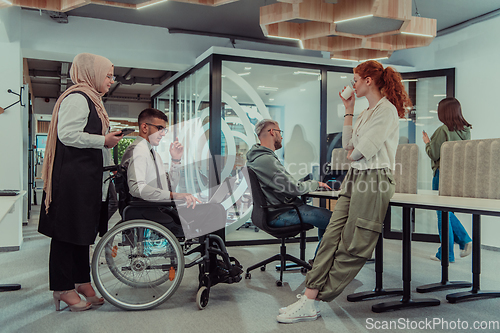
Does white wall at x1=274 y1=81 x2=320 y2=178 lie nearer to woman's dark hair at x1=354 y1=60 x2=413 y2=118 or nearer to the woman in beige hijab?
woman's dark hair at x1=354 y1=60 x2=413 y2=118

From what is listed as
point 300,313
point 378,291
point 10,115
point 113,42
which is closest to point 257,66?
point 113,42

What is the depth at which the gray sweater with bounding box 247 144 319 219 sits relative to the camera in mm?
2996

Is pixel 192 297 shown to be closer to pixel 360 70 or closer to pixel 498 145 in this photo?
pixel 360 70

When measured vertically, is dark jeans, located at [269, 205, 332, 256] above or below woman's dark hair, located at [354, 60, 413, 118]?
below

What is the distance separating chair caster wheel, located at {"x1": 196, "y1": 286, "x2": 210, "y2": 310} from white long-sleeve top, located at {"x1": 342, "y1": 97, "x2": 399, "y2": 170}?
1.21m

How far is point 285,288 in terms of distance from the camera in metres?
3.01

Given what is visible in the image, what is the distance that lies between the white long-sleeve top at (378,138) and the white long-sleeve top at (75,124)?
1531mm

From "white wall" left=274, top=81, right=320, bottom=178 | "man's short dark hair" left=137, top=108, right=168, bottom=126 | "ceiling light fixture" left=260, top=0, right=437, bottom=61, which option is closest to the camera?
"man's short dark hair" left=137, top=108, right=168, bottom=126

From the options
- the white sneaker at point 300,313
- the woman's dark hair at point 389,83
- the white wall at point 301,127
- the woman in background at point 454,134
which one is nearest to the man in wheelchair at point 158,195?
the white sneaker at point 300,313

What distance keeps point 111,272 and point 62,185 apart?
25.3 inches

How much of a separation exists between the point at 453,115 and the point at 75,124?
135 inches

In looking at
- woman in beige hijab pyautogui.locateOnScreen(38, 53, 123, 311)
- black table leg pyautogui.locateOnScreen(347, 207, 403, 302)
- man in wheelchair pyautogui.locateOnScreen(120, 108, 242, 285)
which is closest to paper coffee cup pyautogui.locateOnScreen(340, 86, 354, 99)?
black table leg pyautogui.locateOnScreen(347, 207, 403, 302)

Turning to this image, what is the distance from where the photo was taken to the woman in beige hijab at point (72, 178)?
2303 millimetres

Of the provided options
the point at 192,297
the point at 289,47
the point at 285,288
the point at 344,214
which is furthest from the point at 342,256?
the point at 289,47
